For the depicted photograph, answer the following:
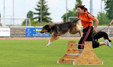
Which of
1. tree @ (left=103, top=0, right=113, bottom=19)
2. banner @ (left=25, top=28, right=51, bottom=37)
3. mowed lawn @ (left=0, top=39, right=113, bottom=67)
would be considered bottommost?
mowed lawn @ (left=0, top=39, right=113, bottom=67)

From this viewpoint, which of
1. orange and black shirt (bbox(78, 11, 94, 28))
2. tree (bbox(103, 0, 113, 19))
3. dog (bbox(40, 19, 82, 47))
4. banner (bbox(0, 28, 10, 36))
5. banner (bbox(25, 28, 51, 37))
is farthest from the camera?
tree (bbox(103, 0, 113, 19))

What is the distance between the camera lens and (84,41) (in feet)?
27.4

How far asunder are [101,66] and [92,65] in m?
0.29

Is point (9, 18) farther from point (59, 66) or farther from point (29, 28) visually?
point (59, 66)

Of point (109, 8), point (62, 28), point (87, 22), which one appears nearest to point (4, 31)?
point (62, 28)

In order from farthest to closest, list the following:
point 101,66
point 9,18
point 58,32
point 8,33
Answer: point 9,18 → point 8,33 → point 58,32 → point 101,66

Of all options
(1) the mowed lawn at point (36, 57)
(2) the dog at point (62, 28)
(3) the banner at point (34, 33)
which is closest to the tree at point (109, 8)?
(3) the banner at point (34, 33)

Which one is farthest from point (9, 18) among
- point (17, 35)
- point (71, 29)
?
point (71, 29)

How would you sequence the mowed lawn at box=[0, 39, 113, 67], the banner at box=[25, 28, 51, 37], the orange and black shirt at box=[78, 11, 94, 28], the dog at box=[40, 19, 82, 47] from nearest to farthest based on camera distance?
the orange and black shirt at box=[78, 11, 94, 28]
the mowed lawn at box=[0, 39, 113, 67]
the dog at box=[40, 19, 82, 47]
the banner at box=[25, 28, 51, 37]

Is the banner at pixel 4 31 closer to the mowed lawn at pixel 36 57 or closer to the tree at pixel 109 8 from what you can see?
the mowed lawn at pixel 36 57

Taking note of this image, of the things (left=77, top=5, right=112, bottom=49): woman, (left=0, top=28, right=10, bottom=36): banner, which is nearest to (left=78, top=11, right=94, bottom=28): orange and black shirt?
(left=77, top=5, right=112, bottom=49): woman

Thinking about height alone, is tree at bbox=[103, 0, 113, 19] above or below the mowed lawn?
above

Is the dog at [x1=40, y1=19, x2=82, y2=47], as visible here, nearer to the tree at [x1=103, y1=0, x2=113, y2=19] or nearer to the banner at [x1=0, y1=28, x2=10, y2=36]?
the banner at [x1=0, y1=28, x2=10, y2=36]

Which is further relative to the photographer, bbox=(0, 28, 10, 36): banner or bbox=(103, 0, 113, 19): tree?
bbox=(103, 0, 113, 19): tree
